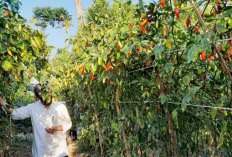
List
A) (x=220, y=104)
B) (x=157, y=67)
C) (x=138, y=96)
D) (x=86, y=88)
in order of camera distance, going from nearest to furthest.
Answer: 1. (x=220, y=104)
2. (x=157, y=67)
3. (x=138, y=96)
4. (x=86, y=88)

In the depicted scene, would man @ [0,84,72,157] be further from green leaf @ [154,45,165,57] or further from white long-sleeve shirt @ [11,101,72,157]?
green leaf @ [154,45,165,57]

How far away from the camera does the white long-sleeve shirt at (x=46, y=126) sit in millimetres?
2121

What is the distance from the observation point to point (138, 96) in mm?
1728

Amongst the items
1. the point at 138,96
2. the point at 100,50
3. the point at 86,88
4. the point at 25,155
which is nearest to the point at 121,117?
the point at 138,96

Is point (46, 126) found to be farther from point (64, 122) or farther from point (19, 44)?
point (19, 44)

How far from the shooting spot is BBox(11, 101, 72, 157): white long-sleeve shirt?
2.12 meters

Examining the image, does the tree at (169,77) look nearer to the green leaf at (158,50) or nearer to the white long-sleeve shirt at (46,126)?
the green leaf at (158,50)

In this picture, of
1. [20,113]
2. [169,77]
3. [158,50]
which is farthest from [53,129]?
[158,50]

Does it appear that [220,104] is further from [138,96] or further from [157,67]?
[138,96]

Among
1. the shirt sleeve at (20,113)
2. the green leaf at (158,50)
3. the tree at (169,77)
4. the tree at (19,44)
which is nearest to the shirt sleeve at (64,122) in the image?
the shirt sleeve at (20,113)

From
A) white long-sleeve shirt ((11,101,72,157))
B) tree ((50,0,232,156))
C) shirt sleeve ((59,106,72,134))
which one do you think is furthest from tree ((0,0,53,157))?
shirt sleeve ((59,106,72,134))

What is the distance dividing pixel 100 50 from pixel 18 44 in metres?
0.50

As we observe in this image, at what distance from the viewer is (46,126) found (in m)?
2.15

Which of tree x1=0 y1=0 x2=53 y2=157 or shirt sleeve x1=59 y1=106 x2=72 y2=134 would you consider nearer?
tree x1=0 y1=0 x2=53 y2=157
